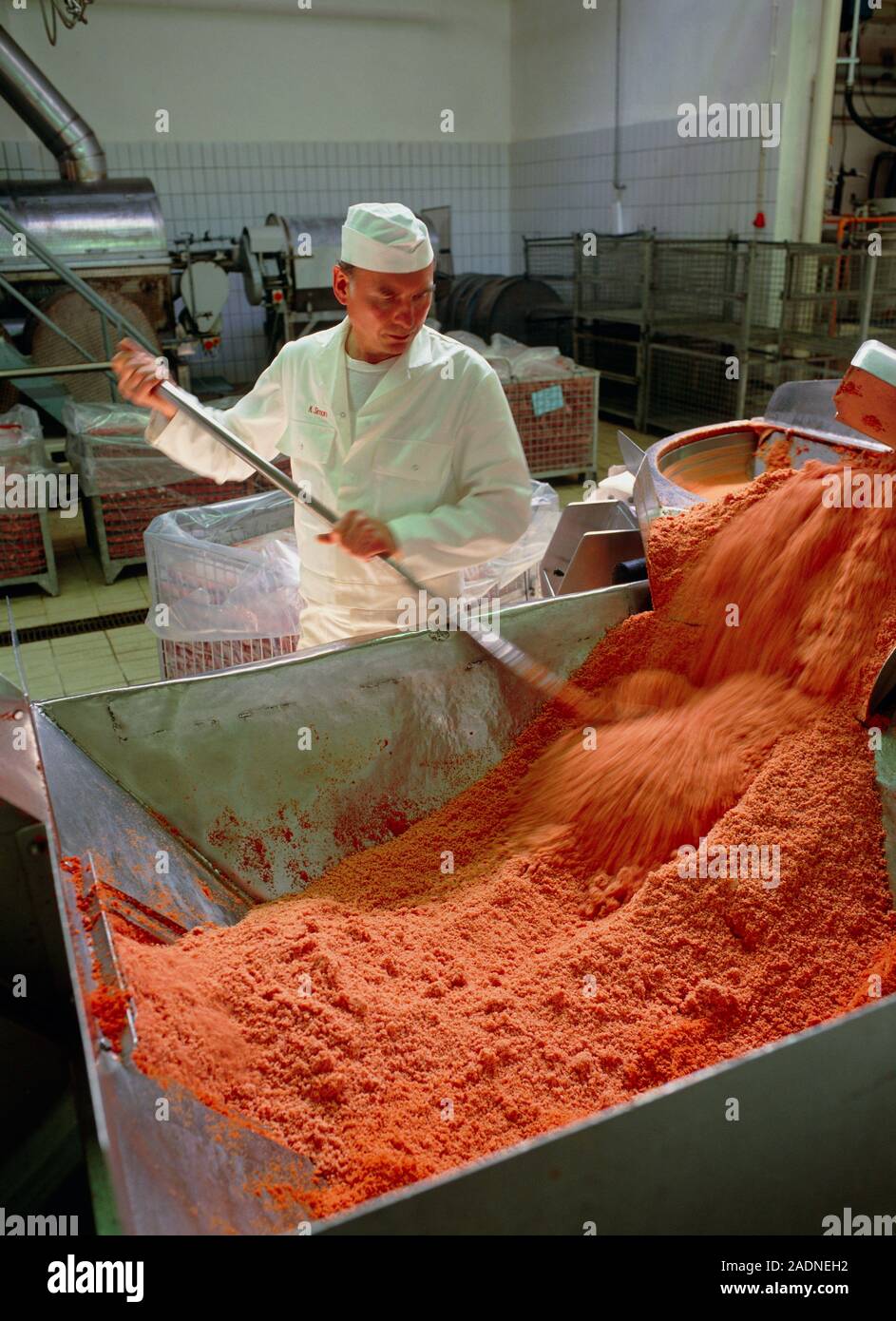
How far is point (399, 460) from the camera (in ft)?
6.45

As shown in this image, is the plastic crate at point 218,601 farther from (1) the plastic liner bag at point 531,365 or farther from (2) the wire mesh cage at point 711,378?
(2) the wire mesh cage at point 711,378

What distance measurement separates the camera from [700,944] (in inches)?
48.2

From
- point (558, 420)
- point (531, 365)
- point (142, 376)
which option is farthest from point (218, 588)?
point (558, 420)

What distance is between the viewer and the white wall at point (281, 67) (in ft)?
22.1

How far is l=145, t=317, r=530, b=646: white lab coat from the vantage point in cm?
192

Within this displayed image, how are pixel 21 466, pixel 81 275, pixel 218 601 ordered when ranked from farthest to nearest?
pixel 81 275 < pixel 21 466 < pixel 218 601

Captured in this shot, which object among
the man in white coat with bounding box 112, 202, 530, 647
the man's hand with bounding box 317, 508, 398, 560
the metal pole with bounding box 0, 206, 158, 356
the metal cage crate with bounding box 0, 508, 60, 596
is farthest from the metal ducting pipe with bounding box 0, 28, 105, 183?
the man's hand with bounding box 317, 508, 398, 560

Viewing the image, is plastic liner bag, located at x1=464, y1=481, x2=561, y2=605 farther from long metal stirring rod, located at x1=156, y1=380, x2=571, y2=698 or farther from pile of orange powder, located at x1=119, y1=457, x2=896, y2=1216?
pile of orange powder, located at x1=119, y1=457, x2=896, y2=1216

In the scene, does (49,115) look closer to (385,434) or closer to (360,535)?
(385,434)

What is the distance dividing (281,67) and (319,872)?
24.7 feet

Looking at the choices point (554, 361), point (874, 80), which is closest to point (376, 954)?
point (554, 361)

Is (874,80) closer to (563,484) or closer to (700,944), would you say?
(563,484)

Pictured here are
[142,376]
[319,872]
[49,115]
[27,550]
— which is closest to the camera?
[319,872]

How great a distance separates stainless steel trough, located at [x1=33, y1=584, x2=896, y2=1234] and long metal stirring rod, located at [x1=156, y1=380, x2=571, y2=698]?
27 mm
